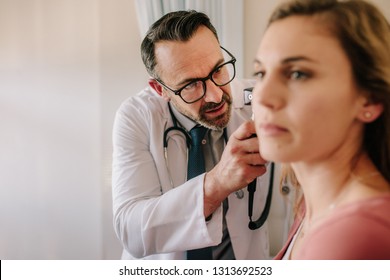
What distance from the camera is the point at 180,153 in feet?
2.92

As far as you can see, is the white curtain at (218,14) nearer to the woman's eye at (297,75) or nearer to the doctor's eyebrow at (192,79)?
the doctor's eyebrow at (192,79)

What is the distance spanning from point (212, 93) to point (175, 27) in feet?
0.54

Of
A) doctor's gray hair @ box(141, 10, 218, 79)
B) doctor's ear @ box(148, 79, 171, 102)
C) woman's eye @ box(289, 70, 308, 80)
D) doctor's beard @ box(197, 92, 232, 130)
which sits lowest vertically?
doctor's beard @ box(197, 92, 232, 130)

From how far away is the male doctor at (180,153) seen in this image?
85cm

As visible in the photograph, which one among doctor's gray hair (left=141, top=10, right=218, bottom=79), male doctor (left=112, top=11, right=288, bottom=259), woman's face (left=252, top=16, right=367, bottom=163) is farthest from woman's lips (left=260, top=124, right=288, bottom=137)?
doctor's gray hair (left=141, top=10, right=218, bottom=79)

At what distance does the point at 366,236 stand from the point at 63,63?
723 mm

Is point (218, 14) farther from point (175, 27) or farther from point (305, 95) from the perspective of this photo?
point (305, 95)

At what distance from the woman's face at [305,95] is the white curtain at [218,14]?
292mm

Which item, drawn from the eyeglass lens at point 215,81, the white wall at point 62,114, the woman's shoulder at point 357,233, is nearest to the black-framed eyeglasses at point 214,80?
the eyeglass lens at point 215,81

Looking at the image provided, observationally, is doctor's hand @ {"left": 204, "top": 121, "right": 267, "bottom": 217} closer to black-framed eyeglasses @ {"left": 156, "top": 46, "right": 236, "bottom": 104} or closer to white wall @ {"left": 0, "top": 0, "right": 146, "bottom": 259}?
black-framed eyeglasses @ {"left": 156, "top": 46, "right": 236, "bottom": 104}

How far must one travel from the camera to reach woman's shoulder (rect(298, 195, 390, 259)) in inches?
19.1

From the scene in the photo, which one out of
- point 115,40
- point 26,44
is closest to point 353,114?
point 115,40

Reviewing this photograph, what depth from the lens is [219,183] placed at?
2.58ft

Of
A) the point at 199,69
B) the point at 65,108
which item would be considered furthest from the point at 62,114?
the point at 199,69
